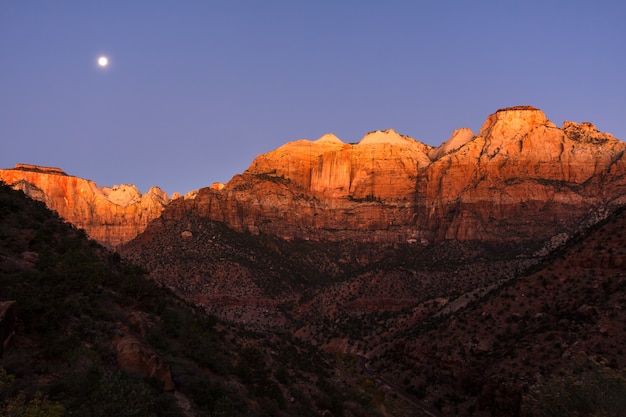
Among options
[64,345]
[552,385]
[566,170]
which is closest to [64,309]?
[64,345]

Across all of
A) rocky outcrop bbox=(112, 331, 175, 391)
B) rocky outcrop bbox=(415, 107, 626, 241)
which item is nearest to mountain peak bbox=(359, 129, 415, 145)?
rocky outcrop bbox=(415, 107, 626, 241)

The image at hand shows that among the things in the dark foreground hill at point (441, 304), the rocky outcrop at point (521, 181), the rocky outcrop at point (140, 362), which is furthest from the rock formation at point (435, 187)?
the rocky outcrop at point (140, 362)

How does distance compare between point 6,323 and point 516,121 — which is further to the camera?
point 516,121

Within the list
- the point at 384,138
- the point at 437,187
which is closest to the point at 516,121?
the point at 437,187

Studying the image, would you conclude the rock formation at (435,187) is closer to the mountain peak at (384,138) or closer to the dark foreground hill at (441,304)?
the mountain peak at (384,138)

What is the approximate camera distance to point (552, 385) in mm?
21219

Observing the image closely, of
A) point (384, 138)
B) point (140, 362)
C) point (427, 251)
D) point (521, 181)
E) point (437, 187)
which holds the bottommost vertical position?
point (140, 362)

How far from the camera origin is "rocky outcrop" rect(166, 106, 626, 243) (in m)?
122

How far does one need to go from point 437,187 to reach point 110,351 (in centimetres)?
13760

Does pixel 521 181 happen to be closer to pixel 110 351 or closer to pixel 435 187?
pixel 435 187

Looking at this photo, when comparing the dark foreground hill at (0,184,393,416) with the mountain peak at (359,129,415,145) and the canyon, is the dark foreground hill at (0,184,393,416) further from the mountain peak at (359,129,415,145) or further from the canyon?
the mountain peak at (359,129,415,145)

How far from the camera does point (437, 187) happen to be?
14925 centimetres

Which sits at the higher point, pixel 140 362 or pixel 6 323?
pixel 6 323

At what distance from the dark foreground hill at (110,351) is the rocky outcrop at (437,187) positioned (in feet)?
305
